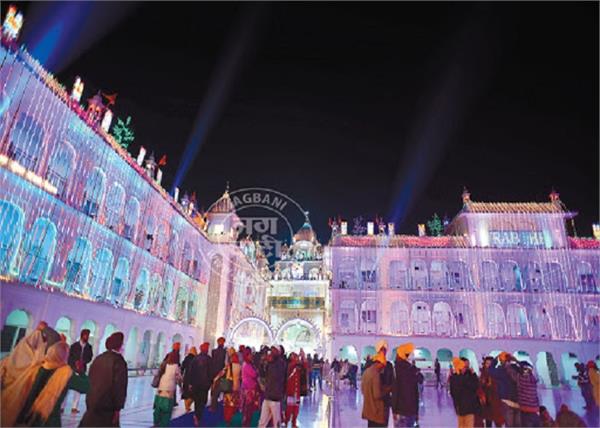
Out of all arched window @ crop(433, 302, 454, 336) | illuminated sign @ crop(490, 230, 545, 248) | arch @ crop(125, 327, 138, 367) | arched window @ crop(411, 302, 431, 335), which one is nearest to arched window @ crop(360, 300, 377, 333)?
arched window @ crop(411, 302, 431, 335)

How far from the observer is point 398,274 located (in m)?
31.0

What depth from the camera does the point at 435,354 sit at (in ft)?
94.2

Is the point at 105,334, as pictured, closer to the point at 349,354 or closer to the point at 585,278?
the point at 349,354

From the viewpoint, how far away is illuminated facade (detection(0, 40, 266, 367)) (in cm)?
1503

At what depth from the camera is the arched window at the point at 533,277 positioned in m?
29.6

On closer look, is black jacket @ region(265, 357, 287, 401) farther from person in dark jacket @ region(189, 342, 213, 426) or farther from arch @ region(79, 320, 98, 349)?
arch @ region(79, 320, 98, 349)

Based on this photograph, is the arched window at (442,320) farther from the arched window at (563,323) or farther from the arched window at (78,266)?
the arched window at (78,266)

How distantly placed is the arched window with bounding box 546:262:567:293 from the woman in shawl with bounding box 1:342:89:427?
32.2 metres

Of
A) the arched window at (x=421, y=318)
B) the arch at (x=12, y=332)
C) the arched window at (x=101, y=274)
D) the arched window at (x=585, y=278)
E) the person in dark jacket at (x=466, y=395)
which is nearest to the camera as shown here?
the person in dark jacket at (x=466, y=395)

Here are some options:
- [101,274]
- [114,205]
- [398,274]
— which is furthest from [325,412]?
[398,274]

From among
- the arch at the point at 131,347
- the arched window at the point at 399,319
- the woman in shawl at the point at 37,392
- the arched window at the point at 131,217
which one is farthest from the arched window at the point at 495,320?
the woman in shawl at the point at 37,392

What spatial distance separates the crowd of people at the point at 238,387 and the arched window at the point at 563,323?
2068 cm

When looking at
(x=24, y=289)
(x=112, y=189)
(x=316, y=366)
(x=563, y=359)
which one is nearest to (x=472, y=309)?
(x=563, y=359)

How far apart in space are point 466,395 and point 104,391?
6.04 m
